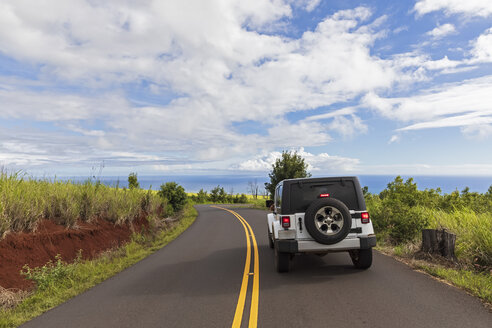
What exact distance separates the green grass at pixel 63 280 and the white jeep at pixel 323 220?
4.57 metres

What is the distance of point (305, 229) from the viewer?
6219 mm

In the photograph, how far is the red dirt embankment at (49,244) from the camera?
21.9ft

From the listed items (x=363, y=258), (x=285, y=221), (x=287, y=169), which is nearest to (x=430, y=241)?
(x=363, y=258)

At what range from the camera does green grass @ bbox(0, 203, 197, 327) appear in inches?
206

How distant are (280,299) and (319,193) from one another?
7.92ft

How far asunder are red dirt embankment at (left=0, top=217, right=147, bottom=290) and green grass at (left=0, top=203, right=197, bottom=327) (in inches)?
13.4

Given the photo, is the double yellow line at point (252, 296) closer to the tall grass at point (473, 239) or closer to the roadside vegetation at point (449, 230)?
the roadside vegetation at point (449, 230)

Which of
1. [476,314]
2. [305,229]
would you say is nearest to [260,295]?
[305,229]

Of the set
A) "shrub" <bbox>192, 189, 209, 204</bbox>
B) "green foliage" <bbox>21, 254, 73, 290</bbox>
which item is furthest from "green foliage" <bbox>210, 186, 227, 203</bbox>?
"green foliage" <bbox>21, 254, 73, 290</bbox>

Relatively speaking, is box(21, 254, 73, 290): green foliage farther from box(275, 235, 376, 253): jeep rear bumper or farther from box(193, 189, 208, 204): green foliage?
box(193, 189, 208, 204): green foliage

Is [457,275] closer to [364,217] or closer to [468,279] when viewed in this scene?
[468,279]

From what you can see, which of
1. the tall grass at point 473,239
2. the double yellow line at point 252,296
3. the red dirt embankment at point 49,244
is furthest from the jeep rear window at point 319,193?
the red dirt embankment at point 49,244

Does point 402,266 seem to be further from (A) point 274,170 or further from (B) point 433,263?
(A) point 274,170

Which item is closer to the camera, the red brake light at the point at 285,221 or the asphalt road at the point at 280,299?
the asphalt road at the point at 280,299
